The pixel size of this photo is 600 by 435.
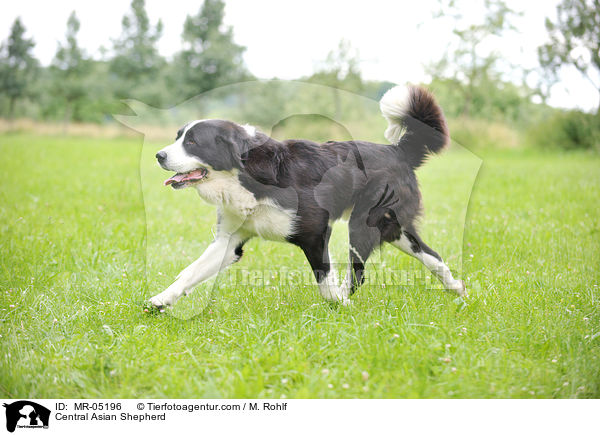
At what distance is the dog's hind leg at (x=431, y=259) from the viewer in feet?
11.7

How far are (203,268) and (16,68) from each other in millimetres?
17542

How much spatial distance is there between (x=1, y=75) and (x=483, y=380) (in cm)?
1934

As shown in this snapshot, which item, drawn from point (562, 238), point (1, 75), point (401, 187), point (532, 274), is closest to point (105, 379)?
point (401, 187)

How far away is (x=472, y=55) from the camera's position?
590 inches

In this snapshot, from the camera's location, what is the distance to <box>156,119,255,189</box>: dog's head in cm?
291

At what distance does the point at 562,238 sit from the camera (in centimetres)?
499

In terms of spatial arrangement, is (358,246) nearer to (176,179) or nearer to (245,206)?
(245,206)

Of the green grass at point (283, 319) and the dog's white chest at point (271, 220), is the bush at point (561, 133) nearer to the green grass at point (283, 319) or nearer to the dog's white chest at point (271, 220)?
the green grass at point (283, 319)

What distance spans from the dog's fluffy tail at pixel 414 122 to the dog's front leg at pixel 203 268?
4.50 ft

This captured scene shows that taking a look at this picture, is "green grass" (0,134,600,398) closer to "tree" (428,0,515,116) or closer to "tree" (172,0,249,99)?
"tree" (172,0,249,99)

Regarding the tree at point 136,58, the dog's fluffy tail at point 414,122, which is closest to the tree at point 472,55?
the dog's fluffy tail at point 414,122
